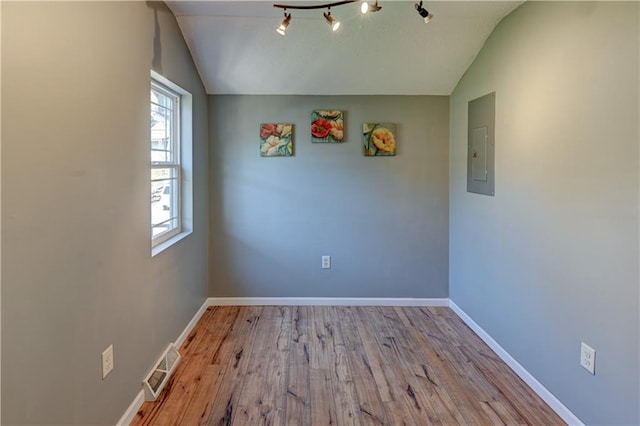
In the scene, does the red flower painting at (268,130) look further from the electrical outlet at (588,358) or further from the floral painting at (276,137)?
the electrical outlet at (588,358)

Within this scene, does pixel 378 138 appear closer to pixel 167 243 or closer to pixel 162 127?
pixel 162 127

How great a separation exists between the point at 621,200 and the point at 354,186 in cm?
223

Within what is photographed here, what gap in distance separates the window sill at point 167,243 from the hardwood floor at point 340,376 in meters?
0.78


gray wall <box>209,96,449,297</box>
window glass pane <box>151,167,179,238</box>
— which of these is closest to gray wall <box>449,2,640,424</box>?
gray wall <box>209,96,449,297</box>

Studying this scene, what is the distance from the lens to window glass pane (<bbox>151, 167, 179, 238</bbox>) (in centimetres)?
263

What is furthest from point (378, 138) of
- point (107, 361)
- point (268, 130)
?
point (107, 361)

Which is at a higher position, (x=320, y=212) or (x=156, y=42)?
(x=156, y=42)

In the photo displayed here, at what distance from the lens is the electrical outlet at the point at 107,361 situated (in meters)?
1.72

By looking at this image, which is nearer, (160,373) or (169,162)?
(160,373)

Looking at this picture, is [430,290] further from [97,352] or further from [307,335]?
[97,352]

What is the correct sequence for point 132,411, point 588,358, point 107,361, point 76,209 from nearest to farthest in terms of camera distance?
point 76,209
point 107,361
point 588,358
point 132,411

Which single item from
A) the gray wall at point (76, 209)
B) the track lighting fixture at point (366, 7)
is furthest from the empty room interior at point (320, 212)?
the track lighting fixture at point (366, 7)

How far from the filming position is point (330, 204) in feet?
12.1

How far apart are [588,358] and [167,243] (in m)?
2.55
